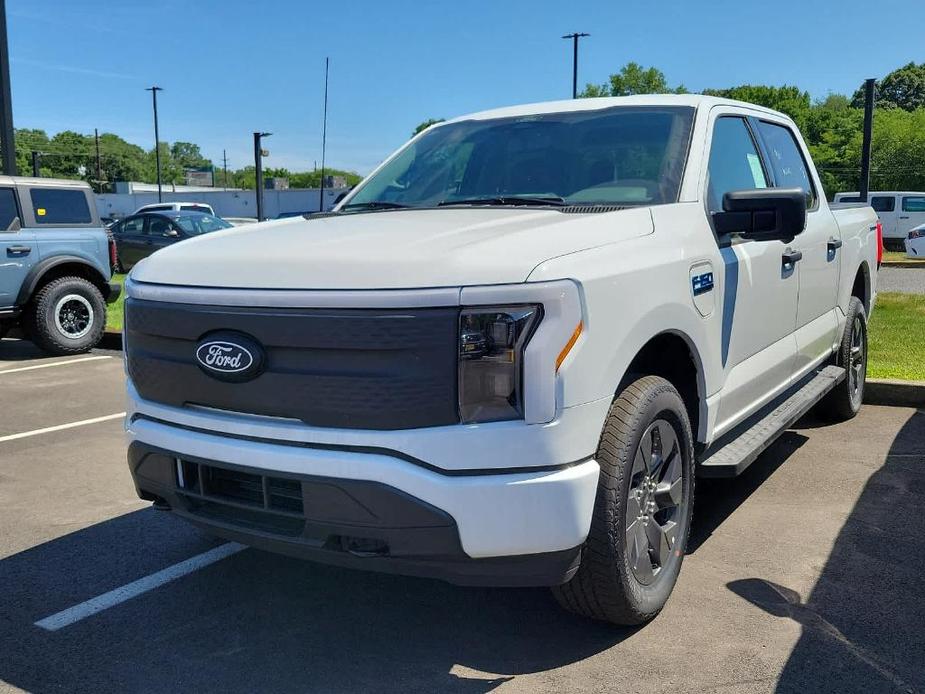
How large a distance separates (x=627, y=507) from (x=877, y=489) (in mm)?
2462

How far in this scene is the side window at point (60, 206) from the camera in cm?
990

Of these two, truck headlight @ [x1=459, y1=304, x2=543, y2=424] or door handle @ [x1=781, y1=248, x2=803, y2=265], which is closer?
truck headlight @ [x1=459, y1=304, x2=543, y2=424]

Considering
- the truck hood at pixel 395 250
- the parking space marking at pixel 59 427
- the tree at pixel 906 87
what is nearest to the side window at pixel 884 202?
the parking space marking at pixel 59 427

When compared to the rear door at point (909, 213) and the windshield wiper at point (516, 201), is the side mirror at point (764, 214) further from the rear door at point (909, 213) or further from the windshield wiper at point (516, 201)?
the rear door at point (909, 213)

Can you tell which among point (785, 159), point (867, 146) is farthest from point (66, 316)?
point (867, 146)

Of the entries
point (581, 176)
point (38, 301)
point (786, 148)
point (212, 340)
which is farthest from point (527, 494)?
point (38, 301)

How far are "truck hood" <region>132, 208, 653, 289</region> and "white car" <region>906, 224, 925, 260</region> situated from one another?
22418mm

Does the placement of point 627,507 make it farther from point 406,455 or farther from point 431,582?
point 431,582

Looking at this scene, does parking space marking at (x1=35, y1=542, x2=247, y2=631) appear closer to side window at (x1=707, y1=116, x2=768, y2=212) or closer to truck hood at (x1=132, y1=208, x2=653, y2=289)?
truck hood at (x1=132, y1=208, x2=653, y2=289)

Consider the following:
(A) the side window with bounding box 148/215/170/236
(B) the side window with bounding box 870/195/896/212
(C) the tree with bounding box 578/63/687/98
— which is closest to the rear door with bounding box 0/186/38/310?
(A) the side window with bounding box 148/215/170/236

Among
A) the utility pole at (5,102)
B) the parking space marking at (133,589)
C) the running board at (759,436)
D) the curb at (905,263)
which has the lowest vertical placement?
the parking space marking at (133,589)

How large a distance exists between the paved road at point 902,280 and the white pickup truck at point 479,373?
12.1 meters

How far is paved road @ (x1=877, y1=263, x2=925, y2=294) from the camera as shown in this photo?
15449mm

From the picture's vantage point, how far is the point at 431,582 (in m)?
3.66
